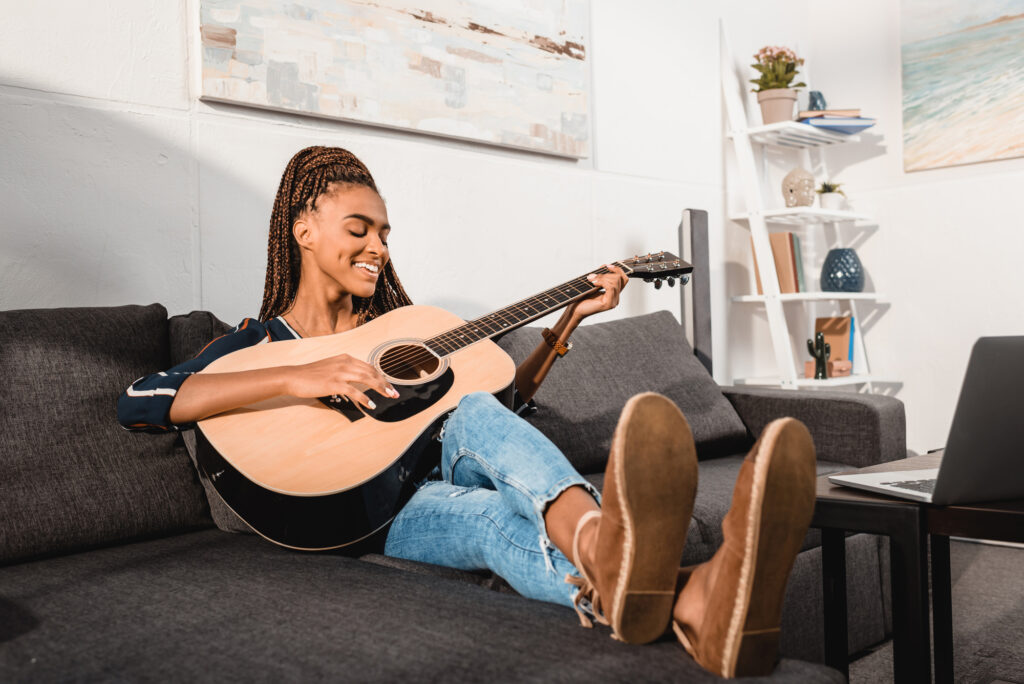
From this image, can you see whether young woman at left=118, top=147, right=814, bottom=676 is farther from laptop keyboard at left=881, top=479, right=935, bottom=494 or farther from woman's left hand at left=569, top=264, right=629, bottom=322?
laptop keyboard at left=881, top=479, right=935, bottom=494

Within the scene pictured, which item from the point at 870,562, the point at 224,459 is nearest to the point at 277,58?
the point at 224,459

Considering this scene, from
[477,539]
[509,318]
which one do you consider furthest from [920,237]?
[477,539]

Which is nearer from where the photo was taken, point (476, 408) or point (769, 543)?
point (769, 543)

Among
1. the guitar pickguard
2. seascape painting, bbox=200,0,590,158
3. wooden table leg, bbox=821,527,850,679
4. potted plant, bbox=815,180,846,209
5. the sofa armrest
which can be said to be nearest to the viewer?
wooden table leg, bbox=821,527,850,679

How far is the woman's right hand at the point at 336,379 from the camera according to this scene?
1.36 m

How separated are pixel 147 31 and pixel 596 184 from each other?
1499 mm

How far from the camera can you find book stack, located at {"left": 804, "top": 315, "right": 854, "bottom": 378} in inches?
135

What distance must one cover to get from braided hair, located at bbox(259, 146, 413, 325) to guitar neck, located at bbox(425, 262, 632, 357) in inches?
9.4

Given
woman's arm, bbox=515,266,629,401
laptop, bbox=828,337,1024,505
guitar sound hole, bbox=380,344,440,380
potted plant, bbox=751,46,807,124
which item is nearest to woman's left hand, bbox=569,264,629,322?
woman's arm, bbox=515,266,629,401

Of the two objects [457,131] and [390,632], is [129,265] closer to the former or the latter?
[457,131]

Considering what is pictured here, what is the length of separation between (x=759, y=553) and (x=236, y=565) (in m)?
0.81

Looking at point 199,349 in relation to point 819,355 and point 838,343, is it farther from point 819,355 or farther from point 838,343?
point 838,343

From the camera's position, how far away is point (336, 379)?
53.7 inches

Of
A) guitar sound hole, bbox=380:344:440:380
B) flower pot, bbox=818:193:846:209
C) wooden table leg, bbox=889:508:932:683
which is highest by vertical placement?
flower pot, bbox=818:193:846:209
